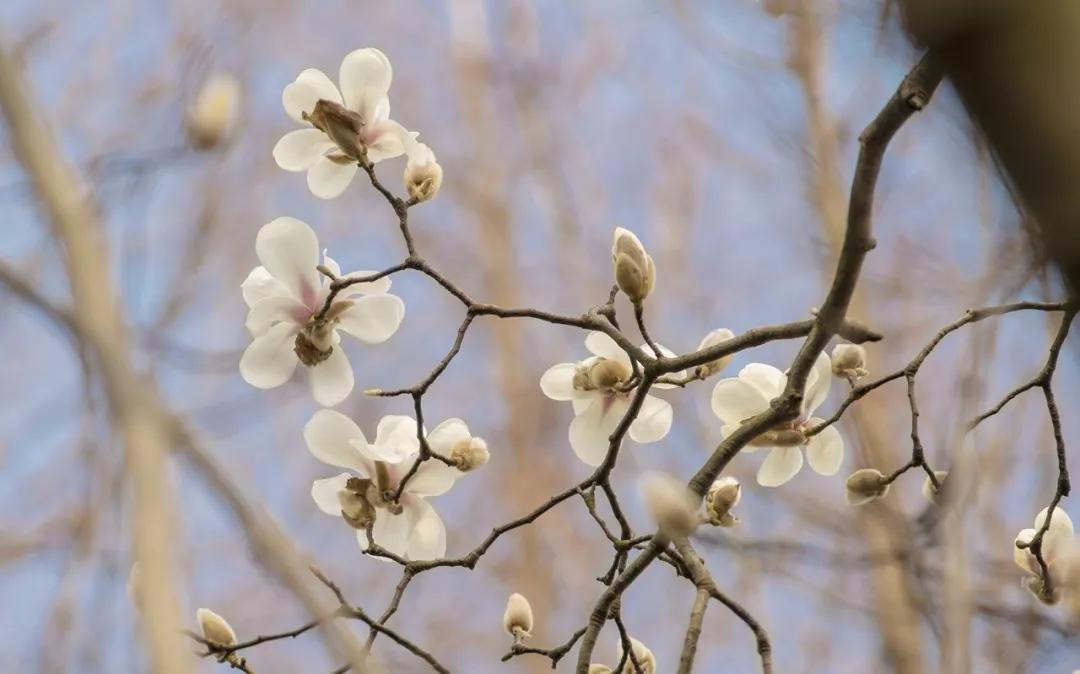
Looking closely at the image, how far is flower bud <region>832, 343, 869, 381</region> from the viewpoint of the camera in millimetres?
768

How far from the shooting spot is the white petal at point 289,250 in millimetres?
729

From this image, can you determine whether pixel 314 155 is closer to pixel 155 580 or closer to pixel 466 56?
pixel 155 580

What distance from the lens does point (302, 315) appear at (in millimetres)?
753

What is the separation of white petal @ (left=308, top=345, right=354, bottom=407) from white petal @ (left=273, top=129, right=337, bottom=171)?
128 millimetres

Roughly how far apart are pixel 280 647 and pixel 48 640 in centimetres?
176

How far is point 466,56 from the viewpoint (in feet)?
13.1

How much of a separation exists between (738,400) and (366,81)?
314mm

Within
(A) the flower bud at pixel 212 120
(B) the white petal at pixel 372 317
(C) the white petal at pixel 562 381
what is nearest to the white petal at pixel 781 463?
(C) the white petal at pixel 562 381

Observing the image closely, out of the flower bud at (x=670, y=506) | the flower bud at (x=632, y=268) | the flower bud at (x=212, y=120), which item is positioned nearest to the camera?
the flower bud at (x=670, y=506)

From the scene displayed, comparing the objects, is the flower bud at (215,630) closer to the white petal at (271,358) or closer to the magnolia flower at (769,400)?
the white petal at (271,358)

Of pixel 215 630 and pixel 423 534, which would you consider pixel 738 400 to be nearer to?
pixel 423 534

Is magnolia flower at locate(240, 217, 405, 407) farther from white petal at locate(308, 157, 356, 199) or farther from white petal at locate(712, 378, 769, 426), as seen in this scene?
white petal at locate(712, 378, 769, 426)

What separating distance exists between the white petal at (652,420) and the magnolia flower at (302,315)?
0.17 metres

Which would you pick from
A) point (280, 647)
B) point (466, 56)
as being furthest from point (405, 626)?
point (466, 56)
